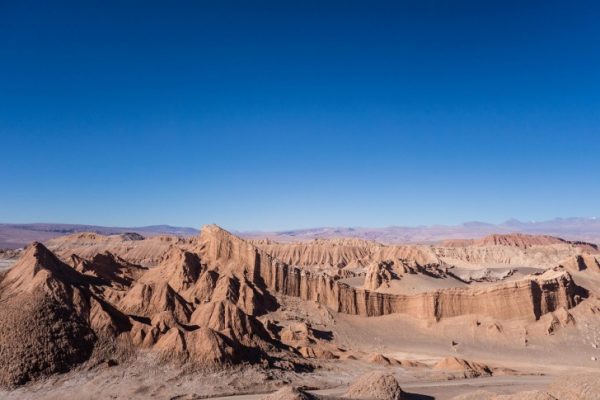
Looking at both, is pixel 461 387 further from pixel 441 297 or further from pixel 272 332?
pixel 441 297

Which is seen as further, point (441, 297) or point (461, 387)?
point (441, 297)

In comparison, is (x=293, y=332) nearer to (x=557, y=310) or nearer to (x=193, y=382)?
(x=193, y=382)

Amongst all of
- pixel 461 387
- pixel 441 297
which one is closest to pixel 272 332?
pixel 461 387

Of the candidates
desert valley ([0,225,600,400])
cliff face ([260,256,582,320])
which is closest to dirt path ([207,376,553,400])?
desert valley ([0,225,600,400])

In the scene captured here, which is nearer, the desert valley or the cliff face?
the desert valley

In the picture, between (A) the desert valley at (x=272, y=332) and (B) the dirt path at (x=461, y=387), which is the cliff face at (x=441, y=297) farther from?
(B) the dirt path at (x=461, y=387)

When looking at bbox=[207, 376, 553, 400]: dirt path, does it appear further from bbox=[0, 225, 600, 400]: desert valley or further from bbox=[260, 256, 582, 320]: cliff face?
bbox=[260, 256, 582, 320]: cliff face

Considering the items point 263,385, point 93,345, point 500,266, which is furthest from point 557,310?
point 500,266

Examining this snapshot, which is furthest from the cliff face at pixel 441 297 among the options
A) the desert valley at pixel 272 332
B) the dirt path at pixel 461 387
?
the dirt path at pixel 461 387
